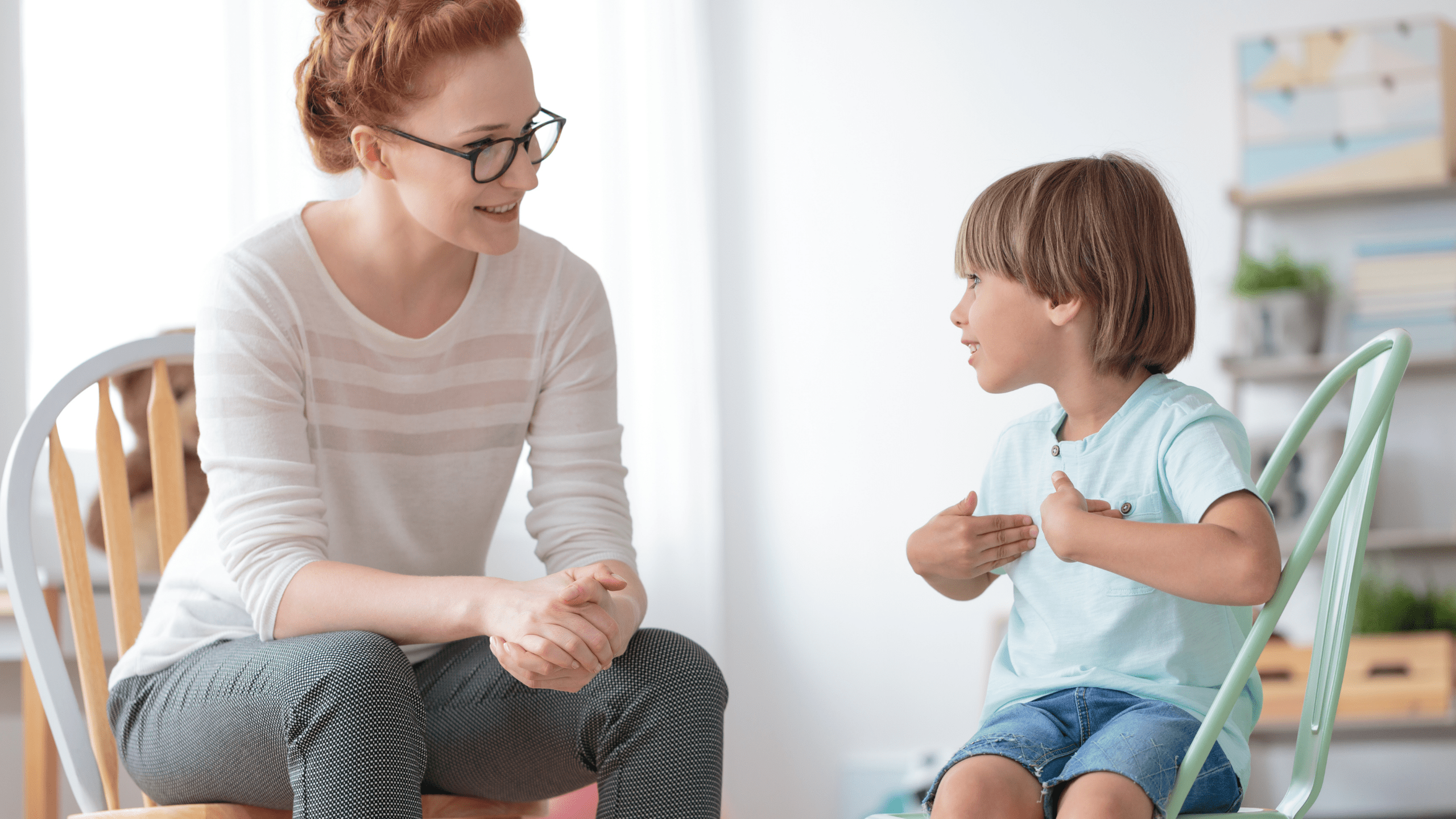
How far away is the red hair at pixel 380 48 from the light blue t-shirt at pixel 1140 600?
2.21 feet

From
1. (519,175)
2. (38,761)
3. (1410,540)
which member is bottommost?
(38,761)

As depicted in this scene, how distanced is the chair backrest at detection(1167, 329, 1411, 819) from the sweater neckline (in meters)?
0.79

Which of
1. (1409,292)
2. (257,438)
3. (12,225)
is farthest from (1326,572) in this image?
(12,225)

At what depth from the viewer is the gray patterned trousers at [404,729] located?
0.93m

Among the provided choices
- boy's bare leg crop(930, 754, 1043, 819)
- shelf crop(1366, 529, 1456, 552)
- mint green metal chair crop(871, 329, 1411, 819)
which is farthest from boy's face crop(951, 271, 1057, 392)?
shelf crop(1366, 529, 1456, 552)

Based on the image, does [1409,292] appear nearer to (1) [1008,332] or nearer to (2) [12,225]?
(1) [1008,332]

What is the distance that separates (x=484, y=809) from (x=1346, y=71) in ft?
7.69

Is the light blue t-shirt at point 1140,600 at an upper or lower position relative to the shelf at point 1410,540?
upper

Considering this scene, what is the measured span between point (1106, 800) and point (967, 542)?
27 cm

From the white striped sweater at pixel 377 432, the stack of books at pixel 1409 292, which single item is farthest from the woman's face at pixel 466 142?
the stack of books at pixel 1409 292

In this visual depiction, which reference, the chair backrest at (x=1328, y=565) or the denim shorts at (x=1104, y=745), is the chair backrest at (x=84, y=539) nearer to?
the denim shorts at (x=1104, y=745)

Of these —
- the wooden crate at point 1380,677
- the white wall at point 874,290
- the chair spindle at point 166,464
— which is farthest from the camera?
the white wall at point 874,290

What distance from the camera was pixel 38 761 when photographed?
178cm

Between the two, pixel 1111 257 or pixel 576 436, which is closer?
pixel 1111 257
